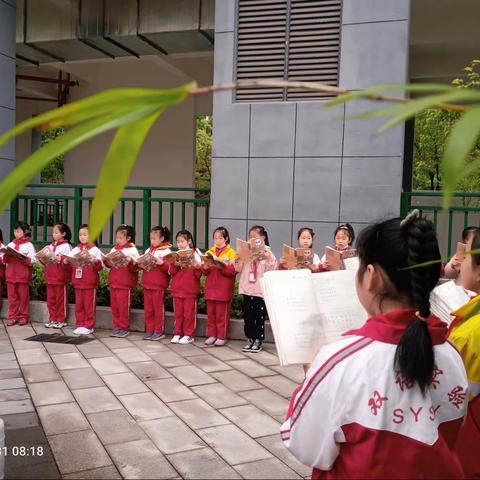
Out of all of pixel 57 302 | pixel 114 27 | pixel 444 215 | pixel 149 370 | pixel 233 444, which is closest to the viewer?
pixel 233 444

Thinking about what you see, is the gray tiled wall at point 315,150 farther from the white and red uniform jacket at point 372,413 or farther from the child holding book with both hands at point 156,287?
the white and red uniform jacket at point 372,413

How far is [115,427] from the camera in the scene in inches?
147

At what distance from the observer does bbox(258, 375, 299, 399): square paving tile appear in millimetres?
Answer: 4629

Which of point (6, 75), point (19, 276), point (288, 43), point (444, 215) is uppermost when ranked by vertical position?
point (288, 43)

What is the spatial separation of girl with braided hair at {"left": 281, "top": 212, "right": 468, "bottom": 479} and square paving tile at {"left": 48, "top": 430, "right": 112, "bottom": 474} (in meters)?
2.19

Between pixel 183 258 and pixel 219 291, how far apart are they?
1.86 feet

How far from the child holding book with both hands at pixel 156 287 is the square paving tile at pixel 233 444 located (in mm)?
2878

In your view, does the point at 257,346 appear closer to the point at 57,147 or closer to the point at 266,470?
the point at 266,470

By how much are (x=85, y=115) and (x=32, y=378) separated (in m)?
4.84

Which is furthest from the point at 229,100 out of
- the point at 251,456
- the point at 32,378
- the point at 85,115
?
the point at 85,115

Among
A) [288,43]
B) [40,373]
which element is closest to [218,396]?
[40,373]

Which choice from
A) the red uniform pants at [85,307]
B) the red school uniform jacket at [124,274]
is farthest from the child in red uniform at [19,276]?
the red school uniform jacket at [124,274]

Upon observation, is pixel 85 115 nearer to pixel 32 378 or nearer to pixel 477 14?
pixel 32 378

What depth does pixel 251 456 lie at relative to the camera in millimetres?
3328
